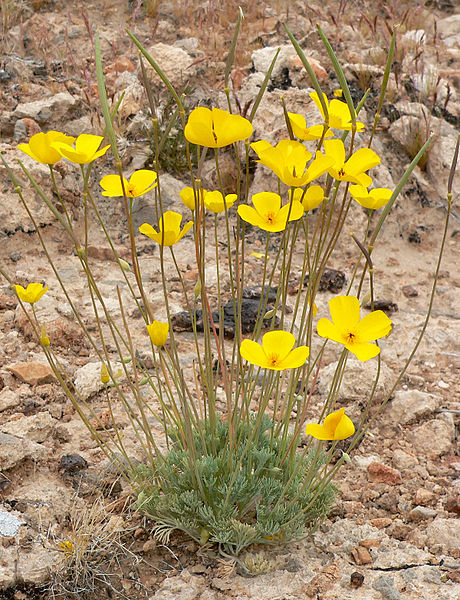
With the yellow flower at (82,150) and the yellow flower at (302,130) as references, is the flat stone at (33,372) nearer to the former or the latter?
the yellow flower at (82,150)

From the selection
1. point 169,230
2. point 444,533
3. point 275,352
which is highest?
point 169,230

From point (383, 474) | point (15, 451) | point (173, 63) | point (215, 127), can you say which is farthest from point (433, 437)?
point (173, 63)

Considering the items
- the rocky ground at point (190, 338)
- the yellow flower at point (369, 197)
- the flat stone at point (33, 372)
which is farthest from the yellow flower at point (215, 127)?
the flat stone at point (33, 372)

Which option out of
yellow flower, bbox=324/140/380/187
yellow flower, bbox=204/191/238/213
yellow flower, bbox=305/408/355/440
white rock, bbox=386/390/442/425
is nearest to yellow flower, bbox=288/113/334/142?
yellow flower, bbox=324/140/380/187

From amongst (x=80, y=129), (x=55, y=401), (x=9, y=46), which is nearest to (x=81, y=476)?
(x=55, y=401)

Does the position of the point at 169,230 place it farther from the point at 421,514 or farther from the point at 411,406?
the point at 411,406

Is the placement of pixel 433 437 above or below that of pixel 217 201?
below
